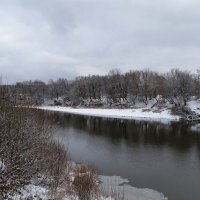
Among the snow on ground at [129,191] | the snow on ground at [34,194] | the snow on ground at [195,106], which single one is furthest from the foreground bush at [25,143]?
the snow on ground at [195,106]

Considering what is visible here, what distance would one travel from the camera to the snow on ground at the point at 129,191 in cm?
1705

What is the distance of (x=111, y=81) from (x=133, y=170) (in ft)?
273

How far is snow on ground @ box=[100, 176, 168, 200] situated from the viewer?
17.0 m

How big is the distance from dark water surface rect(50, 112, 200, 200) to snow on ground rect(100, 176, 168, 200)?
768 millimetres

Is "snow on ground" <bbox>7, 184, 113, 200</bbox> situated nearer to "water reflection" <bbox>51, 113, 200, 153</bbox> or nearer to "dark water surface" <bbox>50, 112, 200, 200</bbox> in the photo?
"dark water surface" <bbox>50, 112, 200, 200</bbox>

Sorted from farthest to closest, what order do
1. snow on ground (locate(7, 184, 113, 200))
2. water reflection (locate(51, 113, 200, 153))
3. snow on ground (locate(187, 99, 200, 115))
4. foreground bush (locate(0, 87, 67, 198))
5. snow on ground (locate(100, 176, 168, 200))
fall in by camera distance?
snow on ground (locate(187, 99, 200, 115))
water reflection (locate(51, 113, 200, 153))
snow on ground (locate(100, 176, 168, 200))
foreground bush (locate(0, 87, 67, 198))
snow on ground (locate(7, 184, 113, 200))

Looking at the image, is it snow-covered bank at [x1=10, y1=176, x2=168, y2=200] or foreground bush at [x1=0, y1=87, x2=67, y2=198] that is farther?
foreground bush at [x1=0, y1=87, x2=67, y2=198]

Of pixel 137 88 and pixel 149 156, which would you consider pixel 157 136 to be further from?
pixel 137 88

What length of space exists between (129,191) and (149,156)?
38.6ft

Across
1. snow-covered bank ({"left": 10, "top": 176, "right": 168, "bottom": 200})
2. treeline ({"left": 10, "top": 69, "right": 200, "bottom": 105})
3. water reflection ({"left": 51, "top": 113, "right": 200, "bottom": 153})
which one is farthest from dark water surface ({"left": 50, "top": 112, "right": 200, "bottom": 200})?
treeline ({"left": 10, "top": 69, "right": 200, "bottom": 105})

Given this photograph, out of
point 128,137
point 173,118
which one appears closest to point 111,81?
point 173,118

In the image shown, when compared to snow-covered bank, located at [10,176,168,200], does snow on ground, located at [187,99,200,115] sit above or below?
above

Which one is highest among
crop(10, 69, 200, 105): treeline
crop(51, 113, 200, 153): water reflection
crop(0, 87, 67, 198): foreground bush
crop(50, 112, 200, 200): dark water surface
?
crop(10, 69, 200, 105): treeline

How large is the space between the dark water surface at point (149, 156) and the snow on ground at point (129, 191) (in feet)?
2.52
